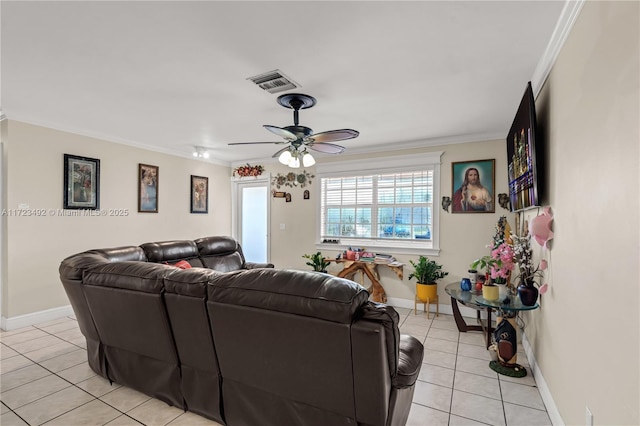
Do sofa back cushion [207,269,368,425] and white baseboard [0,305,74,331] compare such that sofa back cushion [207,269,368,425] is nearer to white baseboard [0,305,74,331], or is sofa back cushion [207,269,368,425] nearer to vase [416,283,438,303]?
vase [416,283,438,303]

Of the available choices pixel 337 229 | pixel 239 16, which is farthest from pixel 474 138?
pixel 239 16

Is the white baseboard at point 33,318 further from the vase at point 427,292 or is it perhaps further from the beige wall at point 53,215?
the vase at point 427,292

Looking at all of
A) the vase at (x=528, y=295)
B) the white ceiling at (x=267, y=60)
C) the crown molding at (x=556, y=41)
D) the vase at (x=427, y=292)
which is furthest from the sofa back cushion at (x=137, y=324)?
the vase at (x=427, y=292)

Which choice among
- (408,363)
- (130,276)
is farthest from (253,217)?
(408,363)

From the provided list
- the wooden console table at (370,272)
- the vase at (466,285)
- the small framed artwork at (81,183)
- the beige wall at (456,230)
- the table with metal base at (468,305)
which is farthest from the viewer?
the wooden console table at (370,272)

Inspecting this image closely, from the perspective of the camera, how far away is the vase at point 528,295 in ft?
7.90

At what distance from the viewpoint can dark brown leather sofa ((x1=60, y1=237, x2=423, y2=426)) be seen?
1.41 metres

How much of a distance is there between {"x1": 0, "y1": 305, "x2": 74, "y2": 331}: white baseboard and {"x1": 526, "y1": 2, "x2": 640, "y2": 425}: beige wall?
16.8ft

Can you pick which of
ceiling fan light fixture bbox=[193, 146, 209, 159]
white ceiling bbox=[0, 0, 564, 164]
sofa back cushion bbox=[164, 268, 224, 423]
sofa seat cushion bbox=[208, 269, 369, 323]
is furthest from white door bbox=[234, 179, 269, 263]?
sofa seat cushion bbox=[208, 269, 369, 323]

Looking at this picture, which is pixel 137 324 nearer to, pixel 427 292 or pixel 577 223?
pixel 577 223

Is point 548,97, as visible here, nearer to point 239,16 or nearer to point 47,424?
point 239,16

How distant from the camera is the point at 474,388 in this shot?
96.0 inches

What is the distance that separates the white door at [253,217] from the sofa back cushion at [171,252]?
194 cm

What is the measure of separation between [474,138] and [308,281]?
3.62 metres
